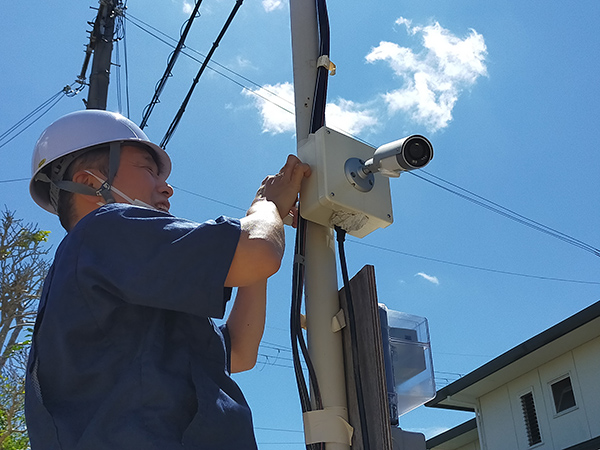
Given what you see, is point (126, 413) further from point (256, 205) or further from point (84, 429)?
point (256, 205)

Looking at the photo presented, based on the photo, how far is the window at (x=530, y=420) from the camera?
13961mm

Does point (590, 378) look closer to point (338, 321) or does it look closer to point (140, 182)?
point (338, 321)

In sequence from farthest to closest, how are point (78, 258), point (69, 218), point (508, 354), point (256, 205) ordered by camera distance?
point (508, 354), point (69, 218), point (256, 205), point (78, 258)

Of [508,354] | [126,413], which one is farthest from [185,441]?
[508,354]

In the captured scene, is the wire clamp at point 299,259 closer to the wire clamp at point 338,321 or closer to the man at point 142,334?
the wire clamp at point 338,321

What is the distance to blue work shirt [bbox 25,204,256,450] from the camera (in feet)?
5.07

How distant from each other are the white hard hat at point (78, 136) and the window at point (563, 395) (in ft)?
42.2

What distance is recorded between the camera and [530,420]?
1423cm

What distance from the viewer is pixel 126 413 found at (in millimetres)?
1539

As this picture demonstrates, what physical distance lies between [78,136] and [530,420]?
14.0 meters

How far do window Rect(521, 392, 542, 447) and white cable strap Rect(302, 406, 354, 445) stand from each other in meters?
13.1

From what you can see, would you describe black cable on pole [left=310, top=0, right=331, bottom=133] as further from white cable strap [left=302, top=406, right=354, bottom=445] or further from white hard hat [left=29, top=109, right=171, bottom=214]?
white cable strap [left=302, top=406, right=354, bottom=445]

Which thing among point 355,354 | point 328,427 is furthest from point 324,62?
point 328,427

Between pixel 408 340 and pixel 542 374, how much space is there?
1281 centimetres
